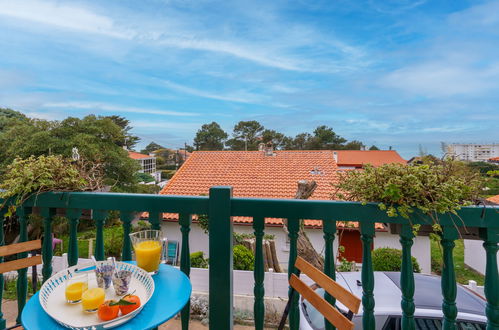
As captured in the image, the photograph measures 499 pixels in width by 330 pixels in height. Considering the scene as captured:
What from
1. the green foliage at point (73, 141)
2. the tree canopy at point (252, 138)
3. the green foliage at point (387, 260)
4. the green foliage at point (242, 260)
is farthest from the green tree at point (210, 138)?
the green foliage at point (387, 260)

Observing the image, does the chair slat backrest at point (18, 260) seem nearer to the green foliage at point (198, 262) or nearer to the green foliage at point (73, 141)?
the green foliage at point (198, 262)

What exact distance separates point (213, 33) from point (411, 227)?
12139 mm

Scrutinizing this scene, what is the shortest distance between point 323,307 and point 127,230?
101 centimetres

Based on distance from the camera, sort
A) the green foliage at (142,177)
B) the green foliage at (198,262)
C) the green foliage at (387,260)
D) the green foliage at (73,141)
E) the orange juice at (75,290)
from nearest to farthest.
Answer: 1. the orange juice at (75,290)
2. the green foliage at (387,260)
3. the green foliage at (198,262)
4. the green foliage at (73,141)
5. the green foliage at (142,177)

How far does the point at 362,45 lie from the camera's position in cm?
1003

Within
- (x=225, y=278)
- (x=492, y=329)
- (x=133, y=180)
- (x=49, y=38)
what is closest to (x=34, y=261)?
(x=225, y=278)

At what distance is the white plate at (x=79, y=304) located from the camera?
0.84 m

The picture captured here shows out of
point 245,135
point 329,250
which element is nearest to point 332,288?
point 329,250

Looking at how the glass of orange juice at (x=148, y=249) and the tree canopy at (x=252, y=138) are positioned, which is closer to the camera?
the glass of orange juice at (x=148, y=249)

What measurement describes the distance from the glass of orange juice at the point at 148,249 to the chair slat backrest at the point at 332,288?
2.06ft

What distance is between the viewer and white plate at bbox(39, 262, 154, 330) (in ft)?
2.74

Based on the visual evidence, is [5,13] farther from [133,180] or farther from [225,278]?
[133,180]

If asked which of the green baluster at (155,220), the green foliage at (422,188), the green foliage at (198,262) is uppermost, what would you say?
the green foliage at (422,188)

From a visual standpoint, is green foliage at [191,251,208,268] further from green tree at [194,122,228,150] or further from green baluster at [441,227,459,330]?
green tree at [194,122,228,150]
